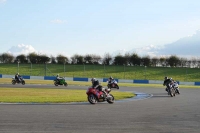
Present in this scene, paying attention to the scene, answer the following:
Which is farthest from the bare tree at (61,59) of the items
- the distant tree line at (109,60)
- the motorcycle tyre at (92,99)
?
the motorcycle tyre at (92,99)

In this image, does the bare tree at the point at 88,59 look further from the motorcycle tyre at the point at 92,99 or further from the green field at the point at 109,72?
the motorcycle tyre at the point at 92,99

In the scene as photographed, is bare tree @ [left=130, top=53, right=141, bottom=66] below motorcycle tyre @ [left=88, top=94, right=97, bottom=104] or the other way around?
the other way around

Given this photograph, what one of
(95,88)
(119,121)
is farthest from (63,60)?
(119,121)

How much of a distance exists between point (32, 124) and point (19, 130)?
1093 mm

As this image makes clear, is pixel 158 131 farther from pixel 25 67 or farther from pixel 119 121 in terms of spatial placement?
pixel 25 67

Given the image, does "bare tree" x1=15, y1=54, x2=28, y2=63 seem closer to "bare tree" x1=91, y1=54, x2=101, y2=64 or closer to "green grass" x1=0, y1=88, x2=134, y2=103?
"bare tree" x1=91, y1=54, x2=101, y2=64

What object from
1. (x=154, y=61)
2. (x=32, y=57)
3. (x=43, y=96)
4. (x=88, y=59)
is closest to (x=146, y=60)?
(x=154, y=61)

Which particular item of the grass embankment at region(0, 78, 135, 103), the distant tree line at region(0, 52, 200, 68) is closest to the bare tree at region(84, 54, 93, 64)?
the distant tree line at region(0, 52, 200, 68)

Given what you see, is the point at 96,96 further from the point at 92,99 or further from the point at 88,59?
the point at 88,59

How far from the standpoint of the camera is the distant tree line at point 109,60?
82188 millimetres

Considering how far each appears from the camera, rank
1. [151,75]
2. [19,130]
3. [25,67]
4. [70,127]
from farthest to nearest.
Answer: [25,67], [151,75], [70,127], [19,130]

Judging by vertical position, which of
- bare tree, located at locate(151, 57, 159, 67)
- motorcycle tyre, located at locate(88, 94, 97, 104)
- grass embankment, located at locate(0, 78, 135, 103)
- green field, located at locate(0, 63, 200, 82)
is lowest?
grass embankment, located at locate(0, 78, 135, 103)

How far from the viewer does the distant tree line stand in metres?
82.2

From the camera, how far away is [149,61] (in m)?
83.2
